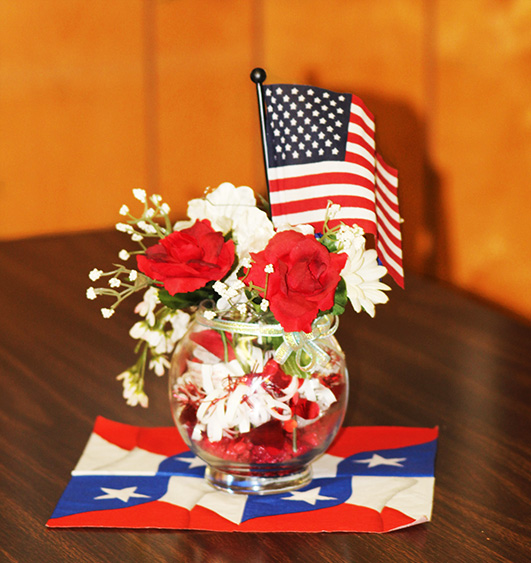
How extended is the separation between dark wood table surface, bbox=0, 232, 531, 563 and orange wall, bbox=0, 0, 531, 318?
1390 millimetres

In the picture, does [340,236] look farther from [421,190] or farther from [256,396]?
[421,190]

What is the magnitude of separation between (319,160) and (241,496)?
0.45 m

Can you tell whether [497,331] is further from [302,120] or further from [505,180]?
[505,180]

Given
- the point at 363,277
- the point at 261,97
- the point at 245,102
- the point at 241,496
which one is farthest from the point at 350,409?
the point at 245,102

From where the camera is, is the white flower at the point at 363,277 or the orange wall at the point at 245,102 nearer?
the white flower at the point at 363,277

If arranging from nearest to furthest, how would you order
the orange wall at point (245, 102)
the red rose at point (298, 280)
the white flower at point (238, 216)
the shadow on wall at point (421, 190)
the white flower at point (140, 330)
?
the red rose at point (298, 280) < the white flower at point (238, 216) < the white flower at point (140, 330) < the orange wall at point (245, 102) < the shadow on wall at point (421, 190)

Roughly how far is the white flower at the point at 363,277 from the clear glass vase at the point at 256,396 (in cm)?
7

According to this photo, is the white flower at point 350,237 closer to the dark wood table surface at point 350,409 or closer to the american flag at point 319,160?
the american flag at point 319,160

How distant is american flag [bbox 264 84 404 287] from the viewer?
1.12 metres

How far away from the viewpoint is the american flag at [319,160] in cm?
112

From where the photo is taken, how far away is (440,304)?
1899 millimetres

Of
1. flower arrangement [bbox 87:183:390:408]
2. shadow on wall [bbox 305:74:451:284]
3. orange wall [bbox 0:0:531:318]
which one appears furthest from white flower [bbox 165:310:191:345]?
shadow on wall [bbox 305:74:451:284]

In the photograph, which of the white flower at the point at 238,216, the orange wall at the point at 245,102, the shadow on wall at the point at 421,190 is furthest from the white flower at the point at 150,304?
the shadow on wall at the point at 421,190

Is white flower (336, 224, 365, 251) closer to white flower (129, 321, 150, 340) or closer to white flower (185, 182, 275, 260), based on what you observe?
white flower (185, 182, 275, 260)
